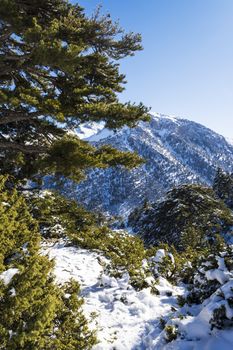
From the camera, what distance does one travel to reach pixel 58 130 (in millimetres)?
12711

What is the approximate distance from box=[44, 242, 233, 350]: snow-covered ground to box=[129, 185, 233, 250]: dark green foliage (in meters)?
12.8

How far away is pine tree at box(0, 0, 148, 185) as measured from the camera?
1090 centimetres

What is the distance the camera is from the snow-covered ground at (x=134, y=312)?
5.91 meters

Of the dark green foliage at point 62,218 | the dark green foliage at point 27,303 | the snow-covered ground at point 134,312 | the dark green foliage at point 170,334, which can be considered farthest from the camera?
the dark green foliage at point 62,218

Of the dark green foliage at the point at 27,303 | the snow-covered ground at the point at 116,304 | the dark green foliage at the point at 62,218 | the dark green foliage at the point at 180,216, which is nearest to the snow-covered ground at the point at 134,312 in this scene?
the snow-covered ground at the point at 116,304

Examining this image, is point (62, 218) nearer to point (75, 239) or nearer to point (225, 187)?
point (75, 239)

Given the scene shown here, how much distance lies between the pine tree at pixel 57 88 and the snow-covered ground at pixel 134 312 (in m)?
3.44

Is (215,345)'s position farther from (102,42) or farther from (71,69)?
(102,42)

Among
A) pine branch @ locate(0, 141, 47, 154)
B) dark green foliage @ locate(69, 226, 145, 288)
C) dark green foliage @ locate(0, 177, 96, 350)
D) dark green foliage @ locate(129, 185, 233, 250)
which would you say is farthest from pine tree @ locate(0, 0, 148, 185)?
dark green foliage @ locate(129, 185, 233, 250)

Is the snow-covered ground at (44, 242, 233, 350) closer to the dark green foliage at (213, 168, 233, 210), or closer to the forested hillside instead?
the forested hillside

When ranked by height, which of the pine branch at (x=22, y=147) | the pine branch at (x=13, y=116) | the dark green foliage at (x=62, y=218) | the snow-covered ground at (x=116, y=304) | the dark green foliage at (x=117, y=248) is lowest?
the snow-covered ground at (x=116, y=304)

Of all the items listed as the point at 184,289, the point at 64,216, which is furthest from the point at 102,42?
the point at 184,289

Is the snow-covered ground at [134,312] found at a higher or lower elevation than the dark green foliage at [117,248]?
lower

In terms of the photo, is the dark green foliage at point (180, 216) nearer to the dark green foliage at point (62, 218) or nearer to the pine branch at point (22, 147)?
the dark green foliage at point (62, 218)
